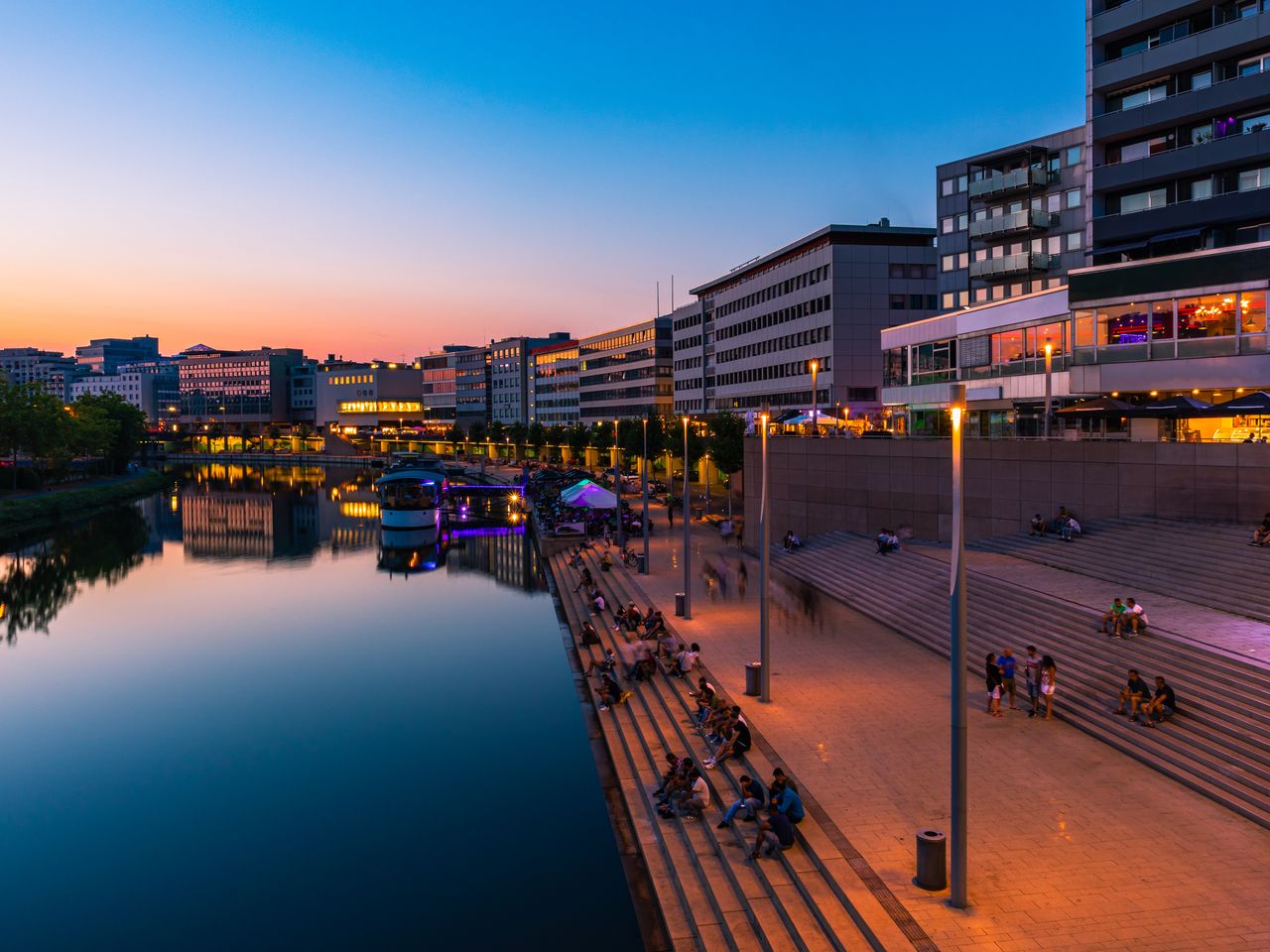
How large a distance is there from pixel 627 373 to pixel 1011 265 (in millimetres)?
82767

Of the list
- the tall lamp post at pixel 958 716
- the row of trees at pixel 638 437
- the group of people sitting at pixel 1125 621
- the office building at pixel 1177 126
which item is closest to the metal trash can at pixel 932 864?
the tall lamp post at pixel 958 716

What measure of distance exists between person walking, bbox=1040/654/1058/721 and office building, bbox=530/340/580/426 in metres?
146

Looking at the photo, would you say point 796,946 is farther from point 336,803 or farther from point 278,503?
point 278,503

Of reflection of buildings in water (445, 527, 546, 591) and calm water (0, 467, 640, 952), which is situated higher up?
reflection of buildings in water (445, 527, 546, 591)

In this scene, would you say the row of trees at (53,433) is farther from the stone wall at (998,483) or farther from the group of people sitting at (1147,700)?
the group of people sitting at (1147,700)

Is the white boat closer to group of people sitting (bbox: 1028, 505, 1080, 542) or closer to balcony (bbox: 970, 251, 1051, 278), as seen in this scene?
balcony (bbox: 970, 251, 1051, 278)

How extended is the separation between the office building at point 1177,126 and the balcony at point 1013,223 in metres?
18.8

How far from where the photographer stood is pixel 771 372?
3568 inches

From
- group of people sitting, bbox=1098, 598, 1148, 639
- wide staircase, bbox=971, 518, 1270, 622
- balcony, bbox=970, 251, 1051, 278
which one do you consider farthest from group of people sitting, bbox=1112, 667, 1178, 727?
balcony, bbox=970, 251, 1051, 278

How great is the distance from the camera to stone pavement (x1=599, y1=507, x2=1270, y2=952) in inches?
502

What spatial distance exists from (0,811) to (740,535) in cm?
4423

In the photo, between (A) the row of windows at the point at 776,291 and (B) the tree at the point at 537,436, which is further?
(B) the tree at the point at 537,436

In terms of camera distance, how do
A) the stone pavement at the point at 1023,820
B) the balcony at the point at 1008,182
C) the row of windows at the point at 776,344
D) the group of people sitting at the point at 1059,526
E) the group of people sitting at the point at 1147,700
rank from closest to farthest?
the stone pavement at the point at 1023,820 < the group of people sitting at the point at 1147,700 < the group of people sitting at the point at 1059,526 < the balcony at the point at 1008,182 < the row of windows at the point at 776,344

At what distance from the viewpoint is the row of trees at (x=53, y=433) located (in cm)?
9900
